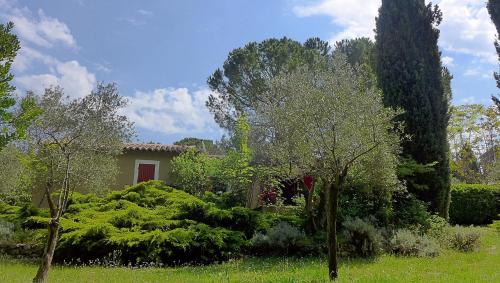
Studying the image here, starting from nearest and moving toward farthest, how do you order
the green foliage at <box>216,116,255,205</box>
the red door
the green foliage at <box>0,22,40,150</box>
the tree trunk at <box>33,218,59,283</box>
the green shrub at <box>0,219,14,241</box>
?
the green foliage at <box>0,22,40,150</box> < the tree trunk at <box>33,218,59,283</box> < the green shrub at <box>0,219,14,241</box> < the green foliage at <box>216,116,255,205</box> < the red door

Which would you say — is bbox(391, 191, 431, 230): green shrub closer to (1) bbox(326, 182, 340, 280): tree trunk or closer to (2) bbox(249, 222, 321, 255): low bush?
(2) bbox(249, 222, 321, 255): low bush

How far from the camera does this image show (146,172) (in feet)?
75.8

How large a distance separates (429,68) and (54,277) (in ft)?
42.4

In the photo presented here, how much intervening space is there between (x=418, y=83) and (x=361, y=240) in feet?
21.8

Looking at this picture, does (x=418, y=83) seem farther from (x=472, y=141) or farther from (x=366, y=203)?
(x=472, y=141)

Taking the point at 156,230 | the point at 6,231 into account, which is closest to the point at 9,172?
the point at 6,231

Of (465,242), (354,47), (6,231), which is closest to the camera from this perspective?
(465,242)

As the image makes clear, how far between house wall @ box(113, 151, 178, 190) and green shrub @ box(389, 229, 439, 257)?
48.9ft

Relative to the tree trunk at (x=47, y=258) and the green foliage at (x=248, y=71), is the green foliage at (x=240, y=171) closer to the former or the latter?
the green foliage at (x=248, y=71)

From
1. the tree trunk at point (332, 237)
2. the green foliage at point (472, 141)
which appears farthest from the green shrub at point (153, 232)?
the green foliage at point (472, 141)

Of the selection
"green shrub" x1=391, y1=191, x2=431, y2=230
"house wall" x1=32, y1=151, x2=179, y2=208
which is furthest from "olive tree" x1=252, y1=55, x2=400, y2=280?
"house wall" x1=32, y1=151, x2=179, y2=208

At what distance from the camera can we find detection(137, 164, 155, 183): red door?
2305cm

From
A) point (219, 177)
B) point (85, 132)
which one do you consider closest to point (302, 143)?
point (85, 132)

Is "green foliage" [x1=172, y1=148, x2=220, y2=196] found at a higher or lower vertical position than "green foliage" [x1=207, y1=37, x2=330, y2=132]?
lower
